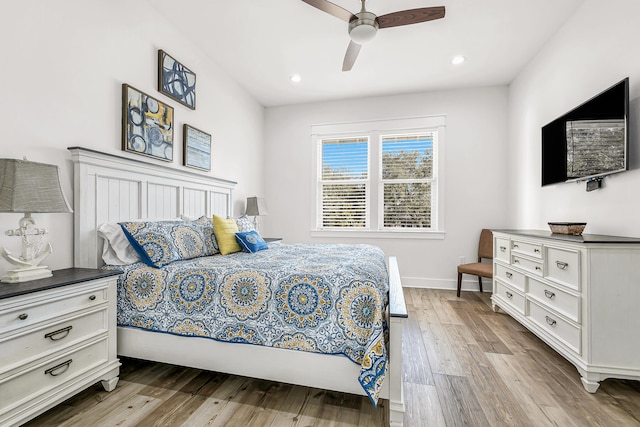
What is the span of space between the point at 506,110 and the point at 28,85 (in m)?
4.90

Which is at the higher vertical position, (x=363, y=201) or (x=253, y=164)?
(x=253, y=164)

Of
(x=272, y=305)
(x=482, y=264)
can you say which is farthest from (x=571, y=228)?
(x=272, y=305)

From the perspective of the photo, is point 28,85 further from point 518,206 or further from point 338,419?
point 518,206

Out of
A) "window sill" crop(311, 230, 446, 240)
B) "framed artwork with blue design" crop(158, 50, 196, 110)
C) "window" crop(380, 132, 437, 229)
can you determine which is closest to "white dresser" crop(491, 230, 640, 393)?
"window sill" crop(311, 230, 446, 240)

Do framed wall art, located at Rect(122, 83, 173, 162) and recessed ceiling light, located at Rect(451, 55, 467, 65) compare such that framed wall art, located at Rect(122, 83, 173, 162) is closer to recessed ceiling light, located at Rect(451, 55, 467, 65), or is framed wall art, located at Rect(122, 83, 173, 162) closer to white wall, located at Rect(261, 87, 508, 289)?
white wall, located at Rect(261, 87, 508, 289)

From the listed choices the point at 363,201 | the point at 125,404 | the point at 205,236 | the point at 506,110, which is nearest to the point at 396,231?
the point at 363,201

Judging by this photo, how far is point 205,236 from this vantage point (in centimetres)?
260

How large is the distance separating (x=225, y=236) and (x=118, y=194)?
87cm

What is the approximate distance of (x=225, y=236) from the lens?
8.80 feet

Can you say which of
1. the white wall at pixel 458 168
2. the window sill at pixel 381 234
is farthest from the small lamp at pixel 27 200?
the white wall at pixel 458 168

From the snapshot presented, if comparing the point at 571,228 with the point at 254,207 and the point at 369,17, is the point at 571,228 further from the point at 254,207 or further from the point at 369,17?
the point at 254,207

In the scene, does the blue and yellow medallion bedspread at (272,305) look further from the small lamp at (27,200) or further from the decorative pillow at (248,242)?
the decorative pillow at (248,242)

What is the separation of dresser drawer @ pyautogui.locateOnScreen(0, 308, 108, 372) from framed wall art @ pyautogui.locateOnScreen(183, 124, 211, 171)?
1.79 m

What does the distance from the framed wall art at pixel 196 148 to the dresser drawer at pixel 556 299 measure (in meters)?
3.35
